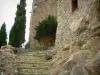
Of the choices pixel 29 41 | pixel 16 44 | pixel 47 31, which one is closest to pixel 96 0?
pixel 47 31

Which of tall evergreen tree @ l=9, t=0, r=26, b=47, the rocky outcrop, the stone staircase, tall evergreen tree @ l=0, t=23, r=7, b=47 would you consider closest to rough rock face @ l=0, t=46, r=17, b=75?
the stone staircase

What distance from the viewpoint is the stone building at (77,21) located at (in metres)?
13.4

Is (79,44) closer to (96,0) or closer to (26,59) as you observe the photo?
(96,0)

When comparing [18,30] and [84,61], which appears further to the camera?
[18,30]

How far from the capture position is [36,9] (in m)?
30.9

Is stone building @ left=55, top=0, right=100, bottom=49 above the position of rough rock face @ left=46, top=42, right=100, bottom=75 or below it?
above

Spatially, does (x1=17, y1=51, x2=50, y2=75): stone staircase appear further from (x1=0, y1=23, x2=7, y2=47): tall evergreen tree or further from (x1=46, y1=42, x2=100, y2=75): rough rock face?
(x1=0, y1=23, x2=7, y2=47): tall evergreen tree

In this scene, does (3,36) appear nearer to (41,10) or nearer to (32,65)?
(41,10)

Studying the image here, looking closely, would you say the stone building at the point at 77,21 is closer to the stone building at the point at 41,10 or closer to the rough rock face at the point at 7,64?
the rough rock face at the point at 7,64

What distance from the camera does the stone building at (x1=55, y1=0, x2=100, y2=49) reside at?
13433 millimetres

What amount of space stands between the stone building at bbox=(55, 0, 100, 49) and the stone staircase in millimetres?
1960

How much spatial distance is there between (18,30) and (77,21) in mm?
12894

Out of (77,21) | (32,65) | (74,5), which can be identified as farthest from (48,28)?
(77,21)

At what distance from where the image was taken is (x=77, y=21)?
15.3 meters
